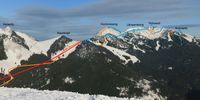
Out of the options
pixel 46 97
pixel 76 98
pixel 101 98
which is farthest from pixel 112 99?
pixel 46 97

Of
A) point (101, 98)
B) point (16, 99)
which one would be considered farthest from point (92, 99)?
point (16, 99)

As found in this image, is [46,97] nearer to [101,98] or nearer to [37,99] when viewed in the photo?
[37,99]

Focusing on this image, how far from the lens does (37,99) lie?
37.9m

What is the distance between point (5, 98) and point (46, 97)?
4.08m

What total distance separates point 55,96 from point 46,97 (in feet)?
3.36

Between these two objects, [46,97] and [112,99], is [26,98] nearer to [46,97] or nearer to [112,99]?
[46,97]

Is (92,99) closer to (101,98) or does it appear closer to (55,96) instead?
(101,98)

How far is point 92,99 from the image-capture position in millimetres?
37438

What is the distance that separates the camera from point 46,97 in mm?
38844

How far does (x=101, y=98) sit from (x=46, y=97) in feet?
17.2

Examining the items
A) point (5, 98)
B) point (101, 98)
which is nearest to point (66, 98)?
point (101, 98)

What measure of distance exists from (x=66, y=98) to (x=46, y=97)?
2564mm

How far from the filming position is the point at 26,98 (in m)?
38.7

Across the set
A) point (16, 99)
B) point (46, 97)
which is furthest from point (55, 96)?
point (16, 99)
